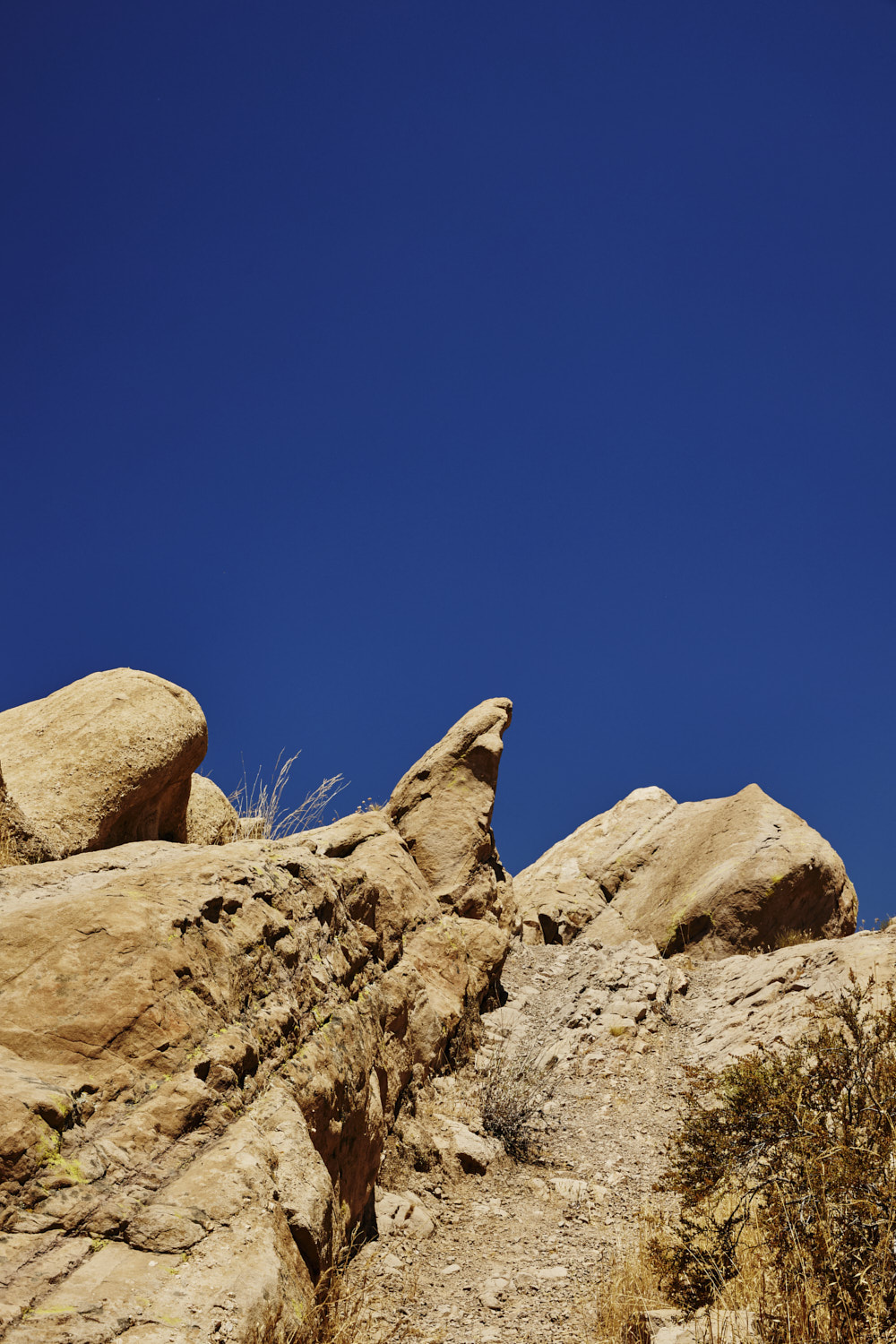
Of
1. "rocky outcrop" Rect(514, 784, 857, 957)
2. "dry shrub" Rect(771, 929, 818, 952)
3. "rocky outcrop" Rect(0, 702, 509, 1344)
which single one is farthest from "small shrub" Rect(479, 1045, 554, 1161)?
"dry shrub" Rect(771, 929, 818, 952)

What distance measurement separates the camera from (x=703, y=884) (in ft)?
47.0

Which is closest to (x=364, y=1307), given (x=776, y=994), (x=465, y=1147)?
(x=465, y=1147)

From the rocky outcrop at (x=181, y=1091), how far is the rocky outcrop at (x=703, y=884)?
27.9ft

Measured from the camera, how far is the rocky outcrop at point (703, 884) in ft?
44.5

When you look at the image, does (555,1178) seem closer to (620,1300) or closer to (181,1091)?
(620,1300)

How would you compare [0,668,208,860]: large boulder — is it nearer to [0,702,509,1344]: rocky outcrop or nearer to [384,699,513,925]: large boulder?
[0,702,509,1344]: rocky outcrop

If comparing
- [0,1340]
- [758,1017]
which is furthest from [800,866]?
[0,1340]

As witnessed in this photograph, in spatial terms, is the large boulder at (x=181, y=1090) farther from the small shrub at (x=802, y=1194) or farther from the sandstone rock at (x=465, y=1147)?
the small shrub at (x=802, y=1194)

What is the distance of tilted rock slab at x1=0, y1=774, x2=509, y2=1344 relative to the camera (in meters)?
3.20

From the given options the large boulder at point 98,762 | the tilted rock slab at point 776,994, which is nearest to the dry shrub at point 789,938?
the tilted rock slab at point 776,994

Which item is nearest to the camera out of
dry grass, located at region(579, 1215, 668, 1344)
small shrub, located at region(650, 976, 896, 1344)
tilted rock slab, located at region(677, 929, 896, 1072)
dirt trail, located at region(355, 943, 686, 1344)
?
small shrub, located at region(650, 976, 896, 1344)

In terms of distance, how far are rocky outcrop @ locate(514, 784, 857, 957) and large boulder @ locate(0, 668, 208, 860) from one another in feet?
26.6

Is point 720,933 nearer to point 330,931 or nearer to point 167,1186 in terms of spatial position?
point 330,931

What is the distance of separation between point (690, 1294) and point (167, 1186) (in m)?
3.01
